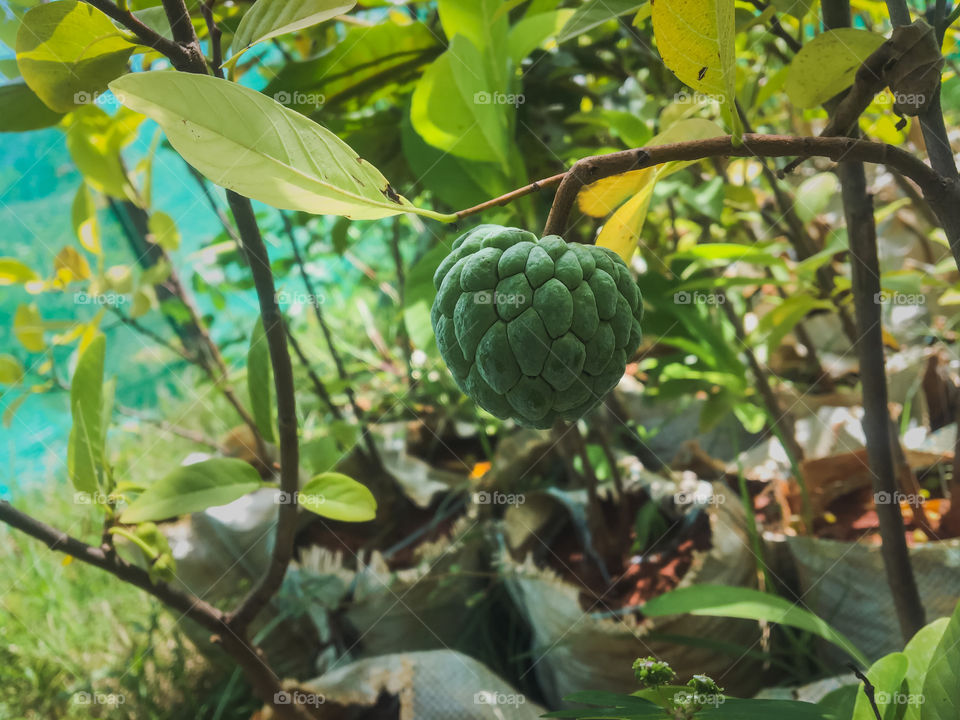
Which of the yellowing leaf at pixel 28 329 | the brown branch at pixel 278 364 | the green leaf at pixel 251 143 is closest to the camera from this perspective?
the green leaf at pixel 251 143

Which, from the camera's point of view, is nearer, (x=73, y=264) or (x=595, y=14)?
(x=595, y=14)

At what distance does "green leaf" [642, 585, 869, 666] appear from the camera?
0.70 metres

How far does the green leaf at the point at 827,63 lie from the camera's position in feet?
1.63

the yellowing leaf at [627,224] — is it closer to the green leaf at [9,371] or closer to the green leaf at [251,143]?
the green leaf at [251,143]

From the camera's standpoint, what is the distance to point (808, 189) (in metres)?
1.09

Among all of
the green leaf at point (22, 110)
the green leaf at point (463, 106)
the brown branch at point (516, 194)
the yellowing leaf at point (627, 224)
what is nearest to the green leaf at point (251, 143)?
the brown branch at point (516, 194)

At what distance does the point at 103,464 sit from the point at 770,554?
3.38ft

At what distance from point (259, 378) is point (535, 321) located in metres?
0.46

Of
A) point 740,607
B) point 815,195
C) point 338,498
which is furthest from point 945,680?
point 815,195

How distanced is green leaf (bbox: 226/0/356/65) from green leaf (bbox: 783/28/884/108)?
37cm

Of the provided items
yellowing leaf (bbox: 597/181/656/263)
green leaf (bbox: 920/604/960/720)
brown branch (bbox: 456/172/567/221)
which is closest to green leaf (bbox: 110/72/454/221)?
brown branch (bbox: 456/172/567/221)

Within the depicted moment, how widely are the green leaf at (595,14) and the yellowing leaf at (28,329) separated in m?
1.06

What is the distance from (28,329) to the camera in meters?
1.17

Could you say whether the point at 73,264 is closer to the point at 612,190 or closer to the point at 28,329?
the point at 28,329
